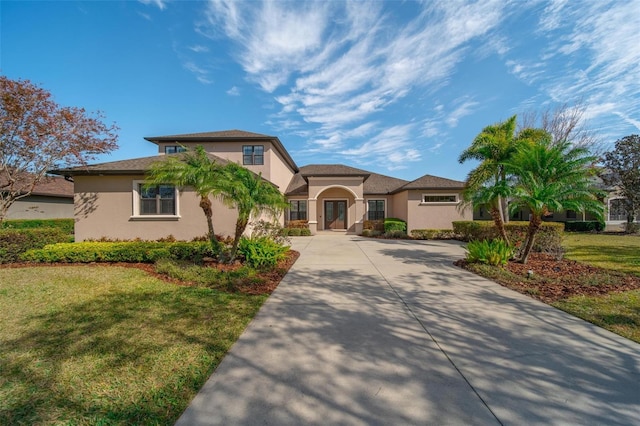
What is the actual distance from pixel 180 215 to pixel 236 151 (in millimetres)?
8956

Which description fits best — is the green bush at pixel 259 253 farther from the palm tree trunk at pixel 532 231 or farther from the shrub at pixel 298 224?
the shrub at pixel 298 224

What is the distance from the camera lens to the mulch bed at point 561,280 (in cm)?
597

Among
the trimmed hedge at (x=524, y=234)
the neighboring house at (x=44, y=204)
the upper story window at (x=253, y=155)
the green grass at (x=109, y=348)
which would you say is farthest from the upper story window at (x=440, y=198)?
the neighboring house at (x=44, y=204)

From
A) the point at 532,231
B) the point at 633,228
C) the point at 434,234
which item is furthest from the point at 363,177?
the point at 633,228

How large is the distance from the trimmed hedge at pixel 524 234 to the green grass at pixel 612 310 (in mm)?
5253

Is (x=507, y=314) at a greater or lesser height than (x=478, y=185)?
lesser

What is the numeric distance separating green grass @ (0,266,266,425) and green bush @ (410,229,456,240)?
15.6 metres

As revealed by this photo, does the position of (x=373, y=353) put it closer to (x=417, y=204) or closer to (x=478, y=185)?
(x=478, y=185)

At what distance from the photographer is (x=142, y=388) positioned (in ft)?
8.96

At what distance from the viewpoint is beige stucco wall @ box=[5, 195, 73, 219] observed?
20125mm

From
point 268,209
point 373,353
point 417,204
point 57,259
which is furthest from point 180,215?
point 417,204

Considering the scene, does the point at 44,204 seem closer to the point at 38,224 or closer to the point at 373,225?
the point at 38,224

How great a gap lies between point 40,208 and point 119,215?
1733 centimetres

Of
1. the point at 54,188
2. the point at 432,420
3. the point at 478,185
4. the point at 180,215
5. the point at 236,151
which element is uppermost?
the point at 236,151
